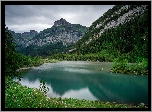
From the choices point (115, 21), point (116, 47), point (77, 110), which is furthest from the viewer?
point (115, 21)

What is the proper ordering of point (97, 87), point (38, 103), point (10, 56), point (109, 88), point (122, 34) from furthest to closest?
point (122, 34)
point (97, 87)
point (109, 88)
point (38, 103)
point (10, 56)

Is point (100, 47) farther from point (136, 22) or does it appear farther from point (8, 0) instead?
point (8, 0)

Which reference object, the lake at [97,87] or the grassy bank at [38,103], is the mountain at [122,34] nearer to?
the lake at [97,87]

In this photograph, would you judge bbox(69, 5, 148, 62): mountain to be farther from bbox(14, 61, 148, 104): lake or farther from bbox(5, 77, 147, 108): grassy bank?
bbox(5, 77, 147, 108): grassy bank

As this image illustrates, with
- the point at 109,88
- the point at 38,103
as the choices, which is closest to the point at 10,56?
the point at 38,103

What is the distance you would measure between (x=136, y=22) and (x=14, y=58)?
105631 mm

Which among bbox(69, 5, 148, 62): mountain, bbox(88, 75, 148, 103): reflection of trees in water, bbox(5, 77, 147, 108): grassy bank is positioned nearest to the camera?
bbox(5, 77, 147, 108): grassy bank

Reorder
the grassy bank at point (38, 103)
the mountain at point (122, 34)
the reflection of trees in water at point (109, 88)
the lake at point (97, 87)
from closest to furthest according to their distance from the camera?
the grassy bank at point (38, 103) → the reflection of trees in water at point (109, 88) → the lake at point (97, 87) → the mountain at point (122, 34)

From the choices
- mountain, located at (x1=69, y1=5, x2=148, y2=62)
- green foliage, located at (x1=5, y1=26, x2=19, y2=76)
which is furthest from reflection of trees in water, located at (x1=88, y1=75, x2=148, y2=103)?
mountain, located at (x1=69, y1=5, x2=148, y2=62)

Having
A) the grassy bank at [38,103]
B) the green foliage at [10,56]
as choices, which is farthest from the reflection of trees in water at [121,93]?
the green foliage at [10,56]

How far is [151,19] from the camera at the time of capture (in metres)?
6.62

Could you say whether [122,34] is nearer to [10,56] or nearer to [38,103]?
[38,103]

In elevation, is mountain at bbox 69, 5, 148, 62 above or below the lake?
above

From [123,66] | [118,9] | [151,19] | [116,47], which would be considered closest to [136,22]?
[116,47]
